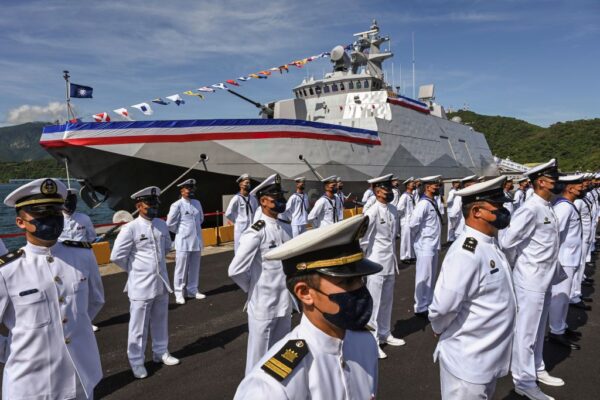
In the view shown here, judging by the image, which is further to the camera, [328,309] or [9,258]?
[9,258]

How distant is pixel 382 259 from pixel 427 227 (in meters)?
1.80

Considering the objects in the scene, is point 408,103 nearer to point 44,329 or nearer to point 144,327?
point 144,327

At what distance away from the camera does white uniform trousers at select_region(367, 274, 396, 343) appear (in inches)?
178

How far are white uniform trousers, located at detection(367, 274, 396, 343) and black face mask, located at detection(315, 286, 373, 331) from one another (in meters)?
3.18

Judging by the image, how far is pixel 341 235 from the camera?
147 cm

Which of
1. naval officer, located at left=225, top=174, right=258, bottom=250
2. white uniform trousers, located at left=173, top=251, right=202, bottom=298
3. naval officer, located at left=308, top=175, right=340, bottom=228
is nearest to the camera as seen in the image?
white uniform trousers, located at left=173, top=251, right=202, bottom=298

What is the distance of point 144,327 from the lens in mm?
4078

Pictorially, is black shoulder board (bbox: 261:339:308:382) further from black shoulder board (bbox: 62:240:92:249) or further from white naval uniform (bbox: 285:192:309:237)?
white naval uniform (bbox: 285:192:309:237)

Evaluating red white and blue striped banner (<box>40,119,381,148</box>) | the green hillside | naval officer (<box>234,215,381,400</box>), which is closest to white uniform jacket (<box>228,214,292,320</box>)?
naval officer (<box>234,215,381,400</box>)

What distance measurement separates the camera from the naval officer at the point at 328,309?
1.38 m

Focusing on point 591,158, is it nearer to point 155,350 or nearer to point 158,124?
point 158,124

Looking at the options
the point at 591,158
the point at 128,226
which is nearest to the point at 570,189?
the point at 128,226

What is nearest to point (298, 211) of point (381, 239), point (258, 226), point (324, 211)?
point (324, 211)

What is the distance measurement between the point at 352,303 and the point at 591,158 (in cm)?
6550
